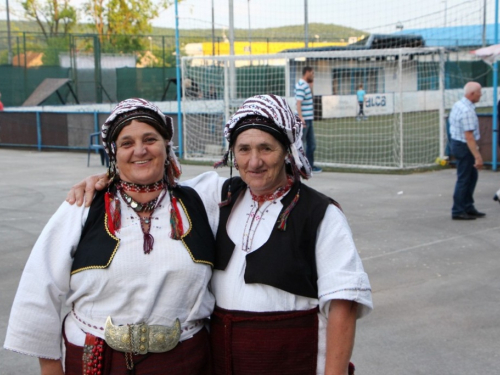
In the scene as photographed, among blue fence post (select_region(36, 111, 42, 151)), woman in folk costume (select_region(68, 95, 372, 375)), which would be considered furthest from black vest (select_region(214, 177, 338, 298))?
blue fence post (select_region(36, 111, 42, 151))

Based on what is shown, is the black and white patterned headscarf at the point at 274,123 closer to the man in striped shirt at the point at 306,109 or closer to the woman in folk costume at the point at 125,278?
the woman in folk costume at the point at 125,278

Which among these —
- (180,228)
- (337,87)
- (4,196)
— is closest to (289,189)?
(180,228)

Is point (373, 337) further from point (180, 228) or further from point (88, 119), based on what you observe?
point (88, 119)

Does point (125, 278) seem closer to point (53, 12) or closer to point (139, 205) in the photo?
point (139, 205)

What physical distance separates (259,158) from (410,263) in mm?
4932

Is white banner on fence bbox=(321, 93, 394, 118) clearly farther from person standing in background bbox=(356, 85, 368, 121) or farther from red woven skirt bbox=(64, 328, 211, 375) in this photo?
red woven skirt bbox=(64, 328, 211, 375)

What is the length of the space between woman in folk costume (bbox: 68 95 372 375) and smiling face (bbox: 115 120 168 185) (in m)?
0.15

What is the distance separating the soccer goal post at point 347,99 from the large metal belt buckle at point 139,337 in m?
11.9

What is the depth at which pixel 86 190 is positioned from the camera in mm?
2590

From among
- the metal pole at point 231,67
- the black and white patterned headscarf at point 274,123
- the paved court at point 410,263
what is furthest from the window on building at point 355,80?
the black and white patterned headscarf at point 274,123

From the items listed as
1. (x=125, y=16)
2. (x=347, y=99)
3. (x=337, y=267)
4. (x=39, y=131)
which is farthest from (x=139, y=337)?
(x=125, y=16)

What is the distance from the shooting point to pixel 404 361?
4754mm

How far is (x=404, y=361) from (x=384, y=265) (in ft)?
7.78

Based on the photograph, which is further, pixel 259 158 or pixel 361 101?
pixel 361 101
